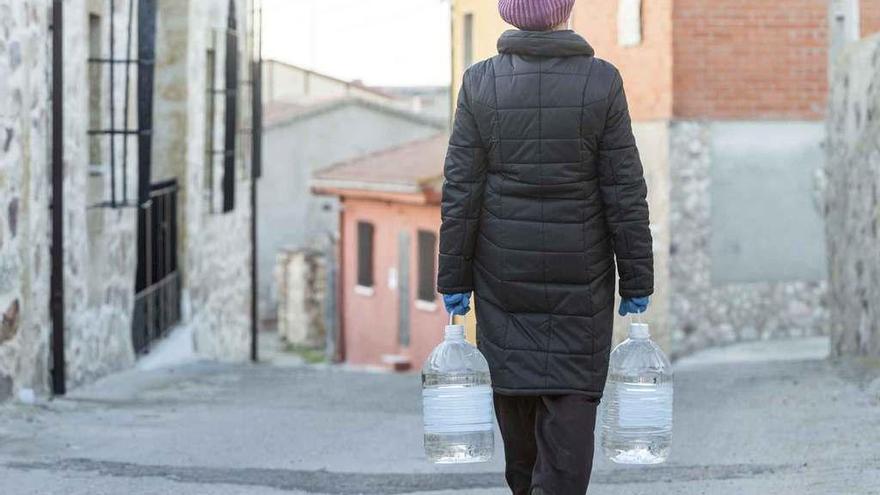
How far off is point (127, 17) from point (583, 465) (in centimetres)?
837

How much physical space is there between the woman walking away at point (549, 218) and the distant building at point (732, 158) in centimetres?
1067

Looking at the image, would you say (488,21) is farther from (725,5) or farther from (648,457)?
(648,457)

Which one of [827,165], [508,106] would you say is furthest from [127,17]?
[508,106]

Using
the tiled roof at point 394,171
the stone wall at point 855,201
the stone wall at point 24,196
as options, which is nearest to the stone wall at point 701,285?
the stone wall at point 855,201

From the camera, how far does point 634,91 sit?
1602 centimetres

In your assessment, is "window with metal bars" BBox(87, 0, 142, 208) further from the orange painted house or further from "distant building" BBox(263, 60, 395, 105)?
Result: "distant building" BBox(263, 60, 395, 105)

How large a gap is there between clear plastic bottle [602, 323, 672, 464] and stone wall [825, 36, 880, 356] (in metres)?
5.59

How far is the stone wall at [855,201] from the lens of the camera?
10475mm

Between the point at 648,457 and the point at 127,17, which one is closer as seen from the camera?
the point at 648,457

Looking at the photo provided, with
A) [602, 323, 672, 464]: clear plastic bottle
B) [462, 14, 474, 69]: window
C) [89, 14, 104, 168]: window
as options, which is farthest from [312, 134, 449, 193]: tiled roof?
[602, 323, 672, 464]: clear plastic bottle

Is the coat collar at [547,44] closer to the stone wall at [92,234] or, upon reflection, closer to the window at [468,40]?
the stone wall at [92,234]

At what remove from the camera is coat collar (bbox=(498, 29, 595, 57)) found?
483 centimetres

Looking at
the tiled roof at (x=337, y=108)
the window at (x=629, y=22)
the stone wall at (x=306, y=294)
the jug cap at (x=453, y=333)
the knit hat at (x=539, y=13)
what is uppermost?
the window at (x=629, y=22)

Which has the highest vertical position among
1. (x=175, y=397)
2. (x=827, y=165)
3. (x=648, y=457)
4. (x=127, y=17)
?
(x=127, y=17)
